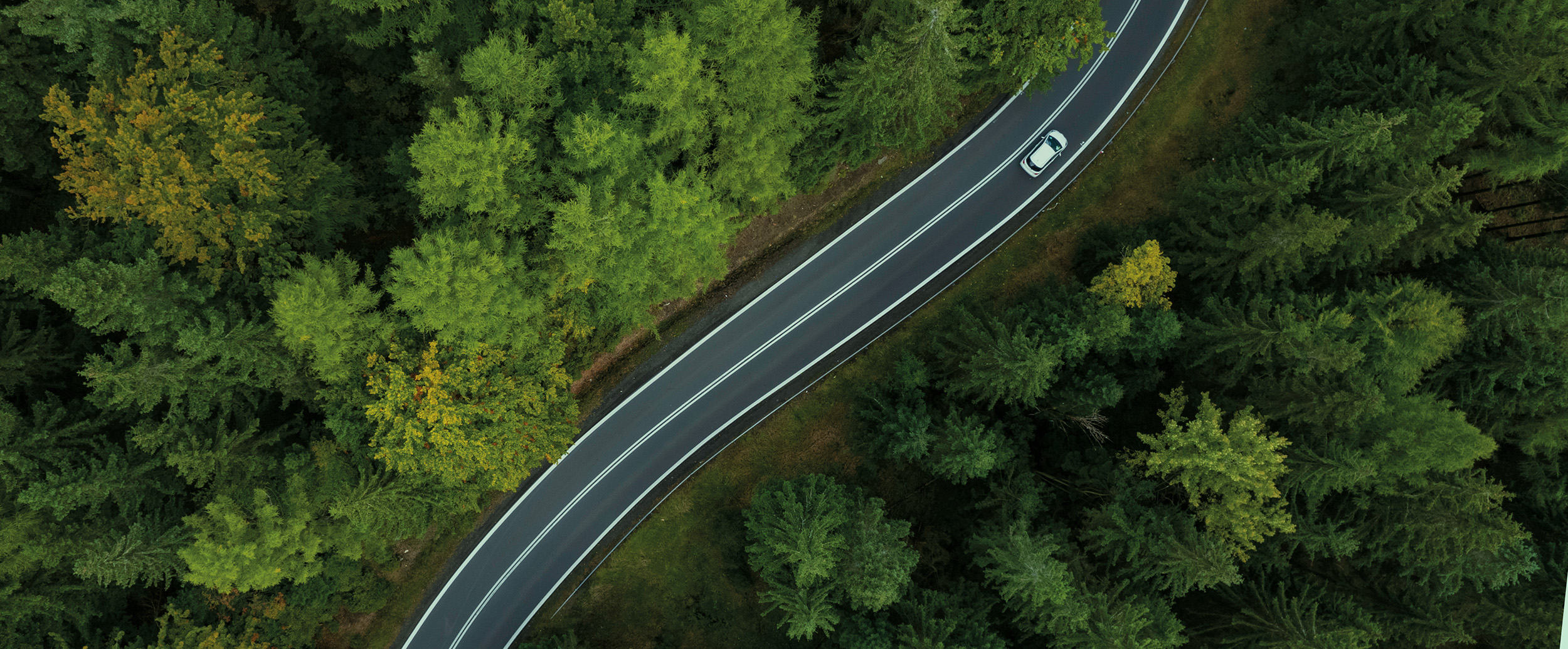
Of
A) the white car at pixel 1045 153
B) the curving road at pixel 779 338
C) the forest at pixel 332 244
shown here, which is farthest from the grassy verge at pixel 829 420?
the forest at pixel 332 244

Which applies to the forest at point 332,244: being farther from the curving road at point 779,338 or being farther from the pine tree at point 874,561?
the pine tree at point 874,561

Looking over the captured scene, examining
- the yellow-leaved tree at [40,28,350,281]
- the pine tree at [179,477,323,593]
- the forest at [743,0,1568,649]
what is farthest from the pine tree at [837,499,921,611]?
the yellow-leaved tree at [40,28,350,281]

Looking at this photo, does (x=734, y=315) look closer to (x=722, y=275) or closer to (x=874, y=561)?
(x=722, y=275)

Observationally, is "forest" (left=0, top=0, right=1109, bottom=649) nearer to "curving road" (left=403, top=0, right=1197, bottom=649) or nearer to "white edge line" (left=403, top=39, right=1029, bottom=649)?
"white edge line" (left=403, top=39, right=1029, bottom=649)

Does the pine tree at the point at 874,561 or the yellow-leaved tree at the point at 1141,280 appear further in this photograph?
the yellow-leaved tree at the point at 1141,280

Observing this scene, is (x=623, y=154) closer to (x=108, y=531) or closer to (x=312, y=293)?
(x=312, y=293)

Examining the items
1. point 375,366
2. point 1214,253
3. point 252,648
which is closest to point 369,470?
point 375,366
